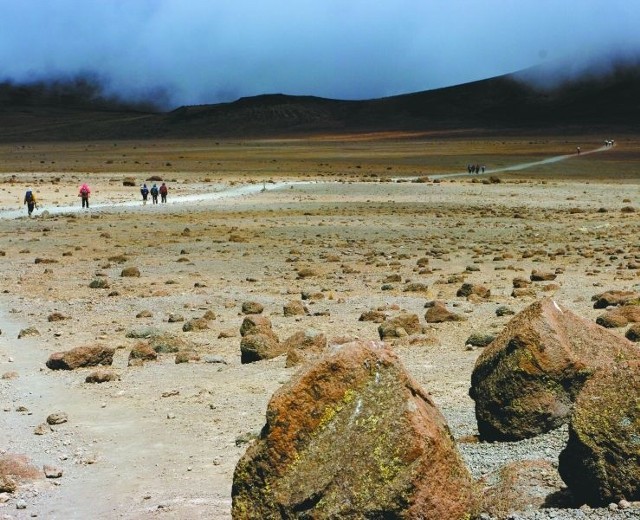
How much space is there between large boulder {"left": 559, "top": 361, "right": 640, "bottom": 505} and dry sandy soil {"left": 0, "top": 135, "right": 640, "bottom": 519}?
1923 mm

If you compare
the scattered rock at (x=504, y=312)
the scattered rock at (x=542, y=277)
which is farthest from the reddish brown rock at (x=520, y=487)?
the scattered rock at (x=542, y=277)

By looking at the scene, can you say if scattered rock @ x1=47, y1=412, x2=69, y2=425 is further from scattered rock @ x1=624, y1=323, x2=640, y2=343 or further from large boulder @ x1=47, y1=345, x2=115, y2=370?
scattered rock @ x1=624, y1=323, x2=640, y2=343

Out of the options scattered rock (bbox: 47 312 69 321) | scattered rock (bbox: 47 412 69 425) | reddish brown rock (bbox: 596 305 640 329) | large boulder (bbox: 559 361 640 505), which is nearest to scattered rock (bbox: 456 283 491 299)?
reddish brown rock (bbox: 596 305 640 329)

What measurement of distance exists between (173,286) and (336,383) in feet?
39.1

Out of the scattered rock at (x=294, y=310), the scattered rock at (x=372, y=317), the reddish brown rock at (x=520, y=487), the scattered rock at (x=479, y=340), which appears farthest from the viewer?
the scattered rock at (x=294, y=310)

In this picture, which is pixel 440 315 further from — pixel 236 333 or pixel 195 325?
pixel 195 325

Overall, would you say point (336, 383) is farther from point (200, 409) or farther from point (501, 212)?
point (501, 212)

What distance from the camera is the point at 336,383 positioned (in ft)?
17.9

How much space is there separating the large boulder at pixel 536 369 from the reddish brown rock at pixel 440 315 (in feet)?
18.5

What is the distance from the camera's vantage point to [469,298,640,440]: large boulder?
22.0ft

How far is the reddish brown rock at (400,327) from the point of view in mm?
11727

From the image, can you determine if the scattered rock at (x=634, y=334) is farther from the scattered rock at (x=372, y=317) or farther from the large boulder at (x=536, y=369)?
the large boulder at (x=536, y=369)

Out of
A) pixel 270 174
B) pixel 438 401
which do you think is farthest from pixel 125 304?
pixel 270 174

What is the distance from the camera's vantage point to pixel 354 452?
5.29 meters
